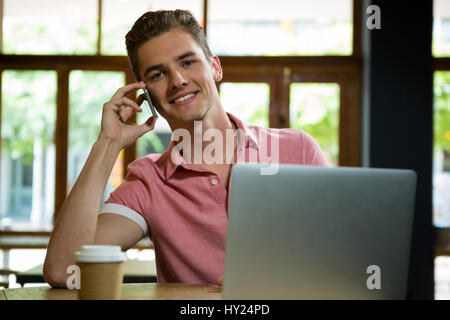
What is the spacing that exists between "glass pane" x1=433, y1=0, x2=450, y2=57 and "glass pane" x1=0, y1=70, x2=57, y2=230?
12.1ft

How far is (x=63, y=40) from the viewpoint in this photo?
5.72 meters

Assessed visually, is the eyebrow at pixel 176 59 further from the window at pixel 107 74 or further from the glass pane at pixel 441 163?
the glass pane at pixel 441 163

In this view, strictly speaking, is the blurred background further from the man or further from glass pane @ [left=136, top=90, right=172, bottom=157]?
the man

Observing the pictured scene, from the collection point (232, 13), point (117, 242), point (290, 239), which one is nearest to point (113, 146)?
point (117, 242)

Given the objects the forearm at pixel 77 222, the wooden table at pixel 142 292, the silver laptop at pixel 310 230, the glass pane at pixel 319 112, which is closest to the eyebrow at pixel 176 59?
the forearm at pixel 77 222

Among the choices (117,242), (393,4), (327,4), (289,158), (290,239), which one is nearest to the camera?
(290,239)

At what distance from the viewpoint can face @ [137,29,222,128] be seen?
1.65 meters

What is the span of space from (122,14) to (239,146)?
13.7 feet

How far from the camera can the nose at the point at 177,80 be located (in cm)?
164

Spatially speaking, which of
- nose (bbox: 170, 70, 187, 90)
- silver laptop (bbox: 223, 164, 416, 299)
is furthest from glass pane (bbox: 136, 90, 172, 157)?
silver laptop (bbox: 223, 164, 416, 299)

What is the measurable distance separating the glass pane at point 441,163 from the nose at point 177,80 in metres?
4.10

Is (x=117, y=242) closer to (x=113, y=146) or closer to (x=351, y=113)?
(x=113, y=146)

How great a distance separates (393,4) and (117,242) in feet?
13.8
